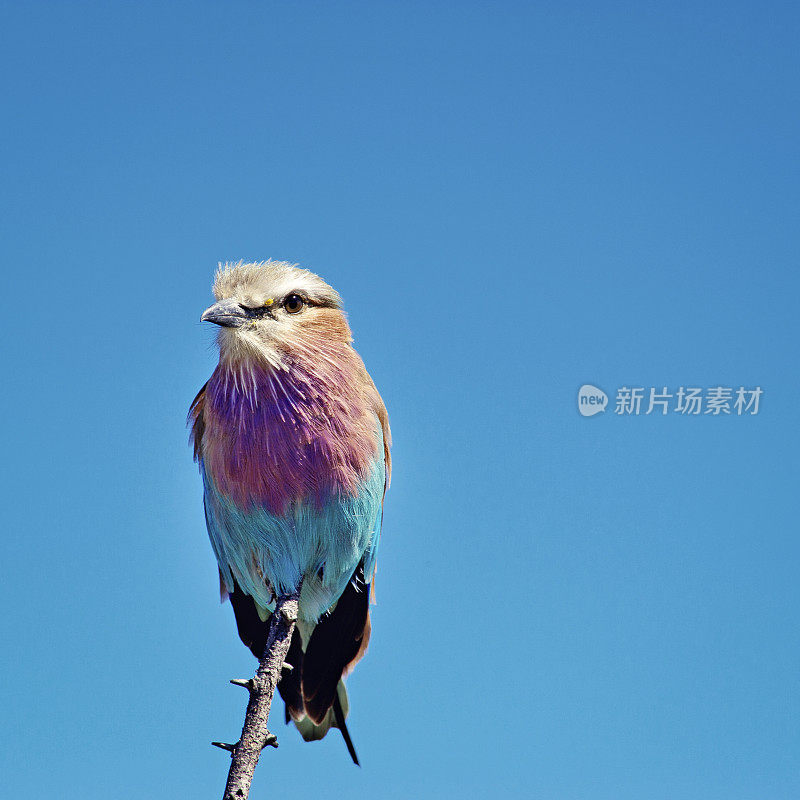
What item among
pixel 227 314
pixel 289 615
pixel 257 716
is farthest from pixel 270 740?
pixel 227 314

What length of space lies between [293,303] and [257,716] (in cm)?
204

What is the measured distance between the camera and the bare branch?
329 centimetres

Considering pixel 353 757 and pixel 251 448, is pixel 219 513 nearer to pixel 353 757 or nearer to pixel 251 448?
pixel 251 448

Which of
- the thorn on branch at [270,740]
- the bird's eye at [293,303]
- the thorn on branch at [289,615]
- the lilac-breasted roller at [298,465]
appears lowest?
the thorn on branch at [270,740]

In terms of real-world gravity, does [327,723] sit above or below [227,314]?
below

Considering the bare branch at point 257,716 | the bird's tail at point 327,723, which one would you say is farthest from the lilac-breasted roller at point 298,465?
the bare branch at point 257,716

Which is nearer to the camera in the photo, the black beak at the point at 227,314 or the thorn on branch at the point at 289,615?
the thorn on branch at the point at 289,615

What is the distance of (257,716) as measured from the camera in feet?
11.3

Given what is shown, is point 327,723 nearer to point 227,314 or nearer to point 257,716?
point 257,716

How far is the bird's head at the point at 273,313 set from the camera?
13.2ft

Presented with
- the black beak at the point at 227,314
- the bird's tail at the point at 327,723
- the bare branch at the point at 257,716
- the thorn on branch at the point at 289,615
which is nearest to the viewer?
→ the bare branch at the point at 257,716

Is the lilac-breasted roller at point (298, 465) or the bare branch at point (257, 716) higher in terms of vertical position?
the lilac-breasted roller at point (298, 465)

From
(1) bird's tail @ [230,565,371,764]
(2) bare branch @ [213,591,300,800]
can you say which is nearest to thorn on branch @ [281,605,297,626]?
(2) bare branch @ [213,591,300,800]

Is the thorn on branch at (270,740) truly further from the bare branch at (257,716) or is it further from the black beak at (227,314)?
the black beak at (227,314)
